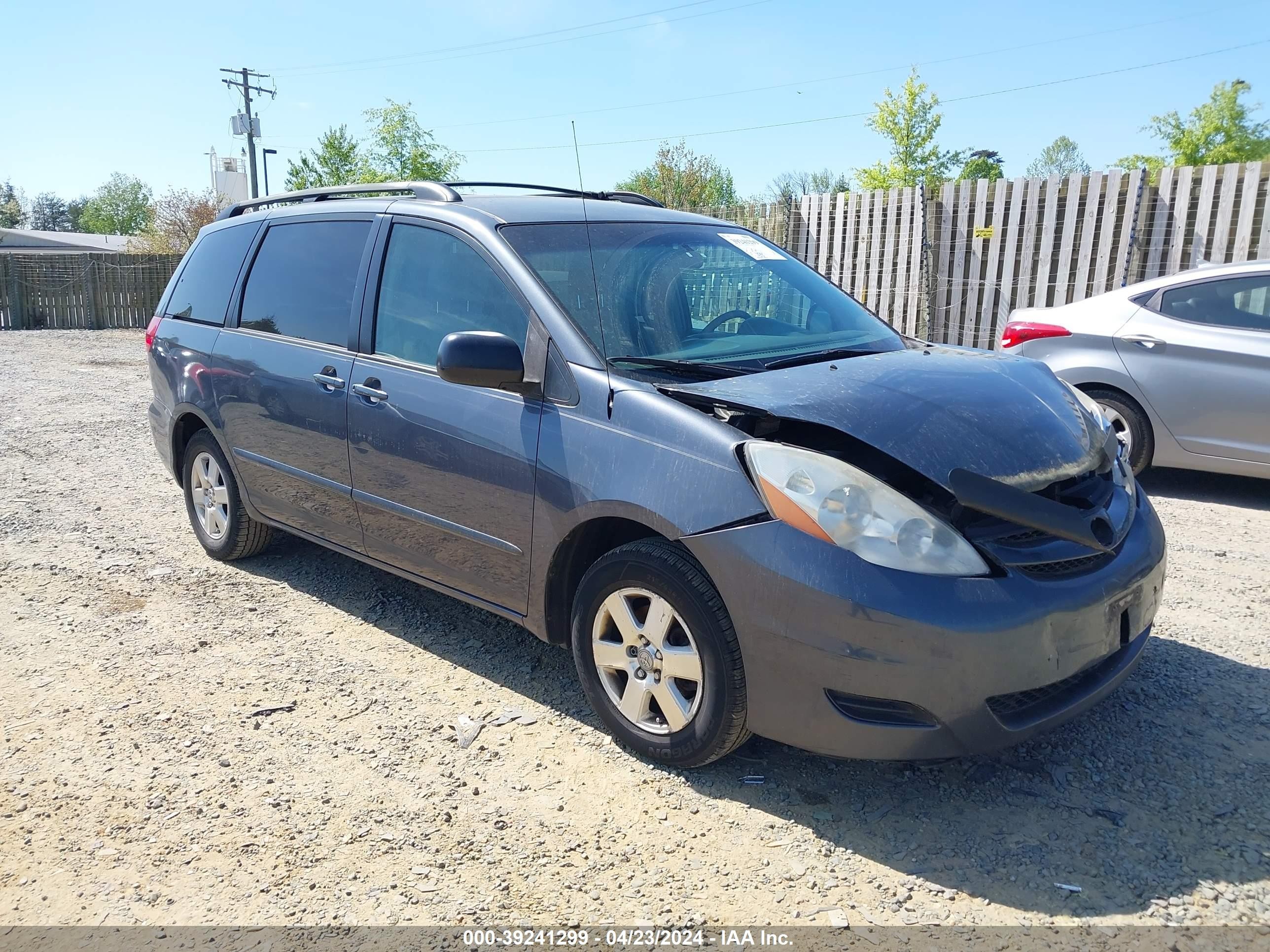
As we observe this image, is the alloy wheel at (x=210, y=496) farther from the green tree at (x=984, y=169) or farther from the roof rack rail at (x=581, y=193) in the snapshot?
the green tree at (x=984, y=169)

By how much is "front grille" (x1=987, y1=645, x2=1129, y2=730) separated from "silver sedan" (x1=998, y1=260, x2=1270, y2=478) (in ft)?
11.1

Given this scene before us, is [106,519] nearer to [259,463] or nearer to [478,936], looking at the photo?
[259,463]

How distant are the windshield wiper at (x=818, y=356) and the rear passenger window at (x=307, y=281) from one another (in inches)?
76.5

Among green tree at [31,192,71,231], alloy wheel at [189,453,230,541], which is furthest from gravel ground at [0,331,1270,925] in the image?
green tree at [31,192,71,231]

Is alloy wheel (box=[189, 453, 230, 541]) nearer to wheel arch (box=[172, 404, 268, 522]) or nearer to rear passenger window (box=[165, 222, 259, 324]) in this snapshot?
wheel arch (box=[172, 404, 268, 522])

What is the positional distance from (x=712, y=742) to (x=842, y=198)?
10.2m

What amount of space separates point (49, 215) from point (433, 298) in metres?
142

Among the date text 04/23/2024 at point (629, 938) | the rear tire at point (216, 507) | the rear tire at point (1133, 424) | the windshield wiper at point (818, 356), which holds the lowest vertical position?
the date text 04/23/2024 at point (629, 938)

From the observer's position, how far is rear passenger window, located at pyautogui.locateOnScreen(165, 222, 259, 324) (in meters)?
5.07

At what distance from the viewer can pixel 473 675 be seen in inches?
153

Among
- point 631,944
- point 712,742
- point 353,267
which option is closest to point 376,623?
point 353,267

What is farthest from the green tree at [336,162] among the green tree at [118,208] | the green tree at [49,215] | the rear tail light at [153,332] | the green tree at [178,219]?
the green tree at [49,215]

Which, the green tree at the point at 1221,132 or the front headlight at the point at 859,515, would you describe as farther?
the green tree at the point at 1221,132

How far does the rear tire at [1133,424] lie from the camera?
255 inches
